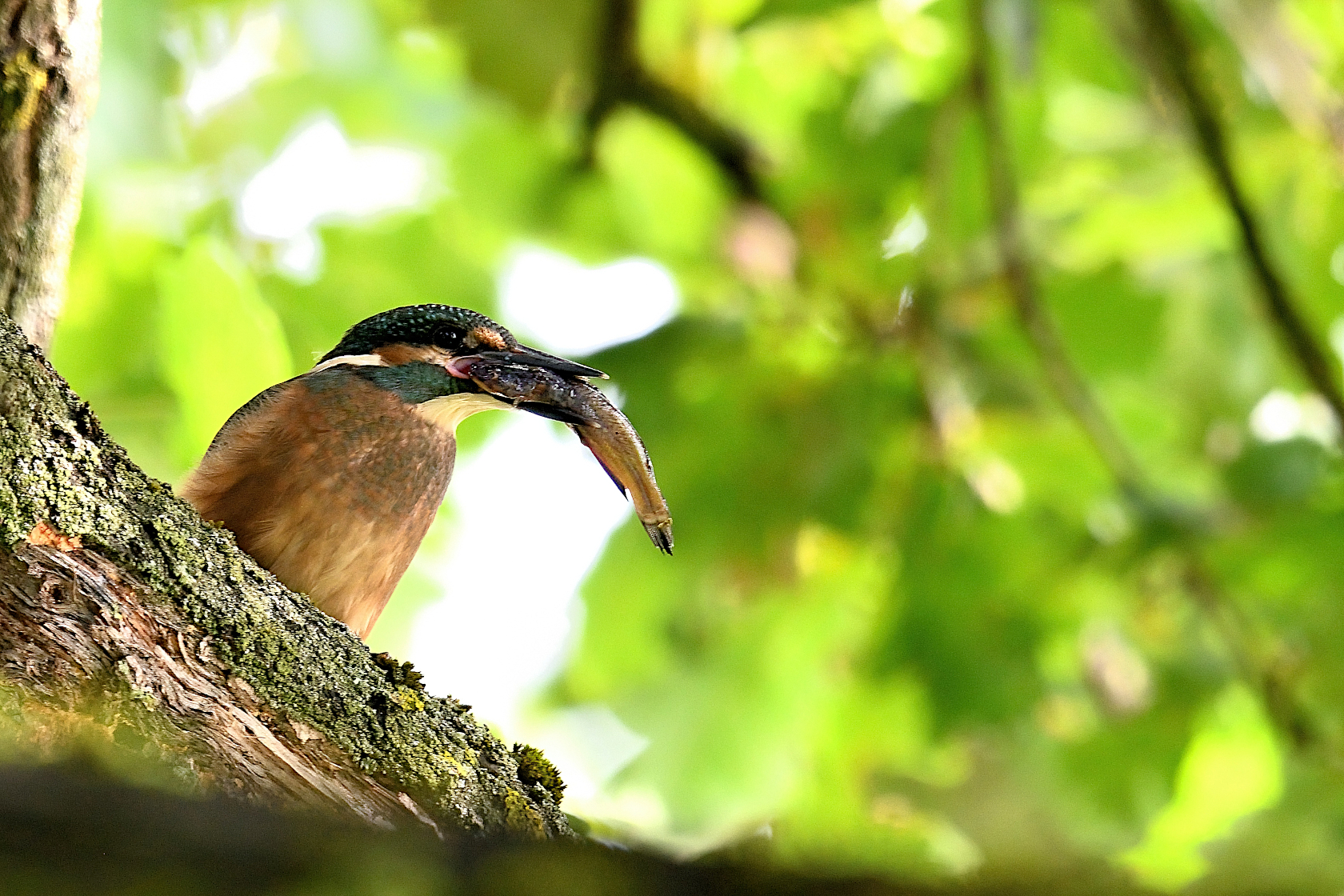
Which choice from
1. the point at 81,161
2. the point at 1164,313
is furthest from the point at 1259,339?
the point at 81,161

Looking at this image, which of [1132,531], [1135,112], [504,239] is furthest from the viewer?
[1135,112]

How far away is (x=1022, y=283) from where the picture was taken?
15.4 feet

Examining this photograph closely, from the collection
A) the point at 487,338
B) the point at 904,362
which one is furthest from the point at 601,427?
the point at 904,362

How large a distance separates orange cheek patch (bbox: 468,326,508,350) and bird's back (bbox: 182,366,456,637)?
0.18 meters

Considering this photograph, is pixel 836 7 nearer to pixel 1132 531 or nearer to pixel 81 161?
pixel 1132 531

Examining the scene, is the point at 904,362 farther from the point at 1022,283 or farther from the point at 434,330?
the point at 434,330

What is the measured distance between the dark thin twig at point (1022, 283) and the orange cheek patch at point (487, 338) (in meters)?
2.71

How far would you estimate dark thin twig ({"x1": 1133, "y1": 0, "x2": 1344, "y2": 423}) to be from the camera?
13.9 ft

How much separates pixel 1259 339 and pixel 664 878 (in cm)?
560

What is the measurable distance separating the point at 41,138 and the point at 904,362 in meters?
3.79

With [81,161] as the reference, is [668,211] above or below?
above

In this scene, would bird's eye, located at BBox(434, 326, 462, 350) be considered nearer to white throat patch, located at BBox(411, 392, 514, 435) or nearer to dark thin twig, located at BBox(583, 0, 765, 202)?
white throat patch, located at BBox(411, 392, 514, 435)

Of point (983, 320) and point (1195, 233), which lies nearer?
point (983, 320)

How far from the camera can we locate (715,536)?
5285 mm
